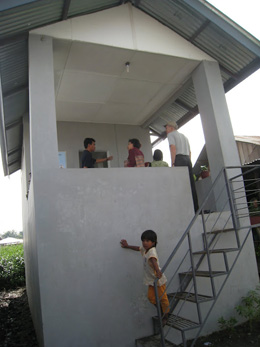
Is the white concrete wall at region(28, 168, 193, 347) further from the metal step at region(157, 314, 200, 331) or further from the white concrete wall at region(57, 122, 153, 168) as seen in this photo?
the white concrete wall at region(57, 122, 153, 168)

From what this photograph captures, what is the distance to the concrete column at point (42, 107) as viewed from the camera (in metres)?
4.42

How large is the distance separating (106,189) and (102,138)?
407cm

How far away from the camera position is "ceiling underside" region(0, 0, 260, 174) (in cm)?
461

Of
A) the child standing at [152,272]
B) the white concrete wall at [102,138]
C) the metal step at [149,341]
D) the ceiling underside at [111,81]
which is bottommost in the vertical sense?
the metal step at [149,341]

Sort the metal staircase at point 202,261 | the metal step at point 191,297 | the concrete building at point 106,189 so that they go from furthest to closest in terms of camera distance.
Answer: the metal staircase at point 202,261 < the concrete building at point 106,189 < the metal step at point 191,297

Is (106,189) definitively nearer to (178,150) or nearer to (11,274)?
(178,150)

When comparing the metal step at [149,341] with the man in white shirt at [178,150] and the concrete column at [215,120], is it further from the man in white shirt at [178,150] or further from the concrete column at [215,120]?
the man in white shirt at [178,150]

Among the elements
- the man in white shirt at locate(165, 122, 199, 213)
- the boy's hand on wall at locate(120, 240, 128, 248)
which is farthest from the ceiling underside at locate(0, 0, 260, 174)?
the boy's hand on wall at locate(120, 240, 128, 248)

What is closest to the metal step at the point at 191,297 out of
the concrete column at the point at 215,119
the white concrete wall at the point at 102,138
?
the concrete column at the point at 215,119

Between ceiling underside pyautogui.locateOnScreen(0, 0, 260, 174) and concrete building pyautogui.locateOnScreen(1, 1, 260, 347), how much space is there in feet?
0.16

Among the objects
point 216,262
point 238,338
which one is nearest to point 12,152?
point 216,262

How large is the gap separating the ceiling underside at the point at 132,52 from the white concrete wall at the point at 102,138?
2.56 ft

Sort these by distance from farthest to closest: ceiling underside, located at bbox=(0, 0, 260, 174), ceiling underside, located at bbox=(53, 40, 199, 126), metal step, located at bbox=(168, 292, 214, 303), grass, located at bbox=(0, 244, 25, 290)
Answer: grass, located at bbox=(0, 244, 25, 290) → ceiling underside, located at bbox=(53, 40, 199, 126) → ceiling underside, located at bbox=(0, 0, 260, 174) → metal step, located at bbox=(168, 292, 214, 303)

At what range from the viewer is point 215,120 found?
564cm
